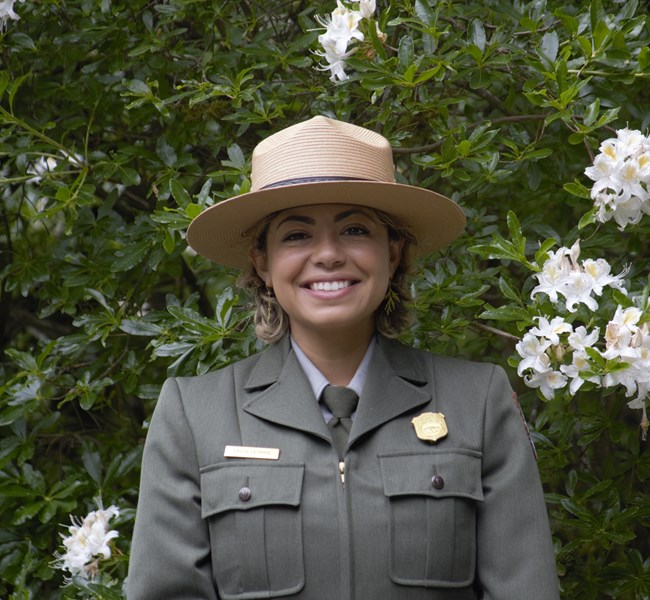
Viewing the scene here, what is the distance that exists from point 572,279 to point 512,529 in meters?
0.59

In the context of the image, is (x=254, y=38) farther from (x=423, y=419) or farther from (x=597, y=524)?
(x=597, y=524)

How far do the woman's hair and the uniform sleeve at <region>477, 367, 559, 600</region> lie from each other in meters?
0.35

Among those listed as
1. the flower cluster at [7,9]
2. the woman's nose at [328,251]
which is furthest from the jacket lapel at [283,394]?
the flower cluster at [7,9]

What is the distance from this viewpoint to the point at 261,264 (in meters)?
2.38

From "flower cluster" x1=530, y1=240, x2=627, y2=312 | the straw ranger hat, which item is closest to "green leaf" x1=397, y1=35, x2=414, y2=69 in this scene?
the straw ranger hat

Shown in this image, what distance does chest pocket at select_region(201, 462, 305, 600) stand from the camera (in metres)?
2.06

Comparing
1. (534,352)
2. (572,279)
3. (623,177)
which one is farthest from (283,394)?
(623,177)

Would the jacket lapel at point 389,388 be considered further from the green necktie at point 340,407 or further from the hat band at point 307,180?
the hat band at point 307,180

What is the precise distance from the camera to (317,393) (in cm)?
226

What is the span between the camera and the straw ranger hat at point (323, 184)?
7.16ft

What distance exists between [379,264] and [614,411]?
115 centimetres

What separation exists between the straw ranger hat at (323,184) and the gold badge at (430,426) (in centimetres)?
42

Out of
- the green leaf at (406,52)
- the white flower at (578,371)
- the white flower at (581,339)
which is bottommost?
the white flower at (578,371)

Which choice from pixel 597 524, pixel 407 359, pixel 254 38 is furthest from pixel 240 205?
pixel 597 524
